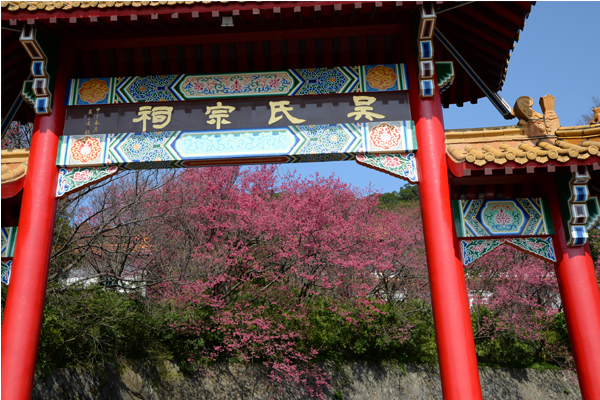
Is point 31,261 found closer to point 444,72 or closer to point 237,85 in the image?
point 237,85

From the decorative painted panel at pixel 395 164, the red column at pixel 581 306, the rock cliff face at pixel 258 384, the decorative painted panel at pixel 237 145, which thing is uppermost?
the decorative painted panel at pixel 237 145

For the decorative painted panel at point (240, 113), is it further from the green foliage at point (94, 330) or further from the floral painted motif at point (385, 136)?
the green foliage at point (94, 330)

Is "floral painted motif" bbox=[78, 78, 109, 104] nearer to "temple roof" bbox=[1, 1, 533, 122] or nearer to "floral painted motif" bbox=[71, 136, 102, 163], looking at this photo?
"temple roof" bbox=[1, 1, 533, 122]

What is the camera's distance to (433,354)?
1360 centimetres

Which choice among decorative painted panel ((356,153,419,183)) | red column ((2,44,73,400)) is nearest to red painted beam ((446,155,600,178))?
decorative painted panel ((356,153,419,183))

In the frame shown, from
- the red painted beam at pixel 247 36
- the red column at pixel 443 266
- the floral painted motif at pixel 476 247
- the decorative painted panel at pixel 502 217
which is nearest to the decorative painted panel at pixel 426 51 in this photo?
the red column at pixel 443 266

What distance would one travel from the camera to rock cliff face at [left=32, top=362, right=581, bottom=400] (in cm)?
972

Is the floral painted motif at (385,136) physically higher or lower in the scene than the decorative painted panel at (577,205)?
higher

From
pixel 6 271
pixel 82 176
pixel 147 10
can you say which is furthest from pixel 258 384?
pixel 147 10

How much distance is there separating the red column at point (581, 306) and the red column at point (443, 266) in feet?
3.68

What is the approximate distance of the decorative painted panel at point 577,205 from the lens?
485 centimetres

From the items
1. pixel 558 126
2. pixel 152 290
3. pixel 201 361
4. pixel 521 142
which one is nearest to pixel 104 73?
pixel 521 142

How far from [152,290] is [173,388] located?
7.83 ft

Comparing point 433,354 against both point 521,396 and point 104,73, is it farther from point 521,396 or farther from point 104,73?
point 104,73
